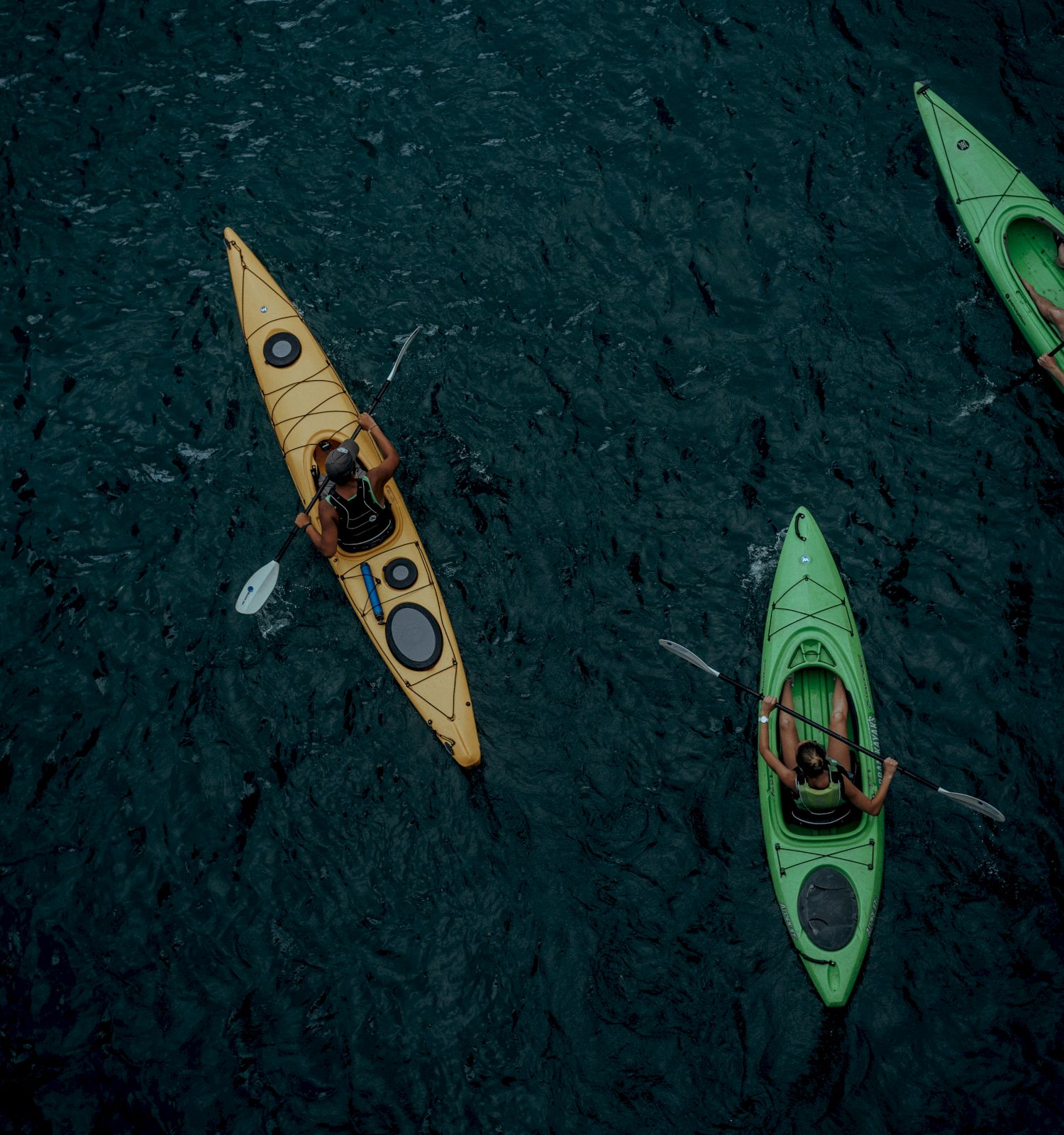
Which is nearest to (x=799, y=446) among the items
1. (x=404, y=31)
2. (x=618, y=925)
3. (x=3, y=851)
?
(x=618, y=925)

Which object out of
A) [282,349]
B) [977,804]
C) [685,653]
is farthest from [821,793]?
[282,349]

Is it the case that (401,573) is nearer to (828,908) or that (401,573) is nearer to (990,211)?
(828,908)

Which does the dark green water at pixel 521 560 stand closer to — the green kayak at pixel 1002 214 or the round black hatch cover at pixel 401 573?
the green kayak at pixel 1002 214

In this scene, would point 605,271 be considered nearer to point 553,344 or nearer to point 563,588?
point 553,344

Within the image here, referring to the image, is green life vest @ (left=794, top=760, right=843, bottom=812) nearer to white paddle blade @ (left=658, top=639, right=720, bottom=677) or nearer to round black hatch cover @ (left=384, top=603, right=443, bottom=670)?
white paddle blade @ (left=658, top=639, right=720, bottom=677)

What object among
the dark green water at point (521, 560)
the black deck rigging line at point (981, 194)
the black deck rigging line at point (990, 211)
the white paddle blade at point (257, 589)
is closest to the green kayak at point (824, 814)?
the dark green water at point (521, 560)

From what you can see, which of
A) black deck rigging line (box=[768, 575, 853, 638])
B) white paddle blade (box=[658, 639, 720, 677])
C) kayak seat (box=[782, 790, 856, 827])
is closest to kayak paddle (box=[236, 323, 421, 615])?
white paddle blade (box=[658, 639, 720, 677])

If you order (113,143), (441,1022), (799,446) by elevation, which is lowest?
(441,1022)
